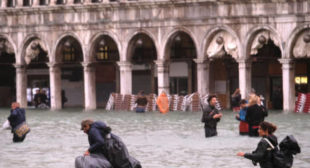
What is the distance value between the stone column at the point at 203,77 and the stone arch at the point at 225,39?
0.44 meters

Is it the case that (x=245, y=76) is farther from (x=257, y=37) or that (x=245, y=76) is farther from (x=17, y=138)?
(x=17, y=138)

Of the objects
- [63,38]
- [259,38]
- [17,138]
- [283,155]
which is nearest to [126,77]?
[63,38]

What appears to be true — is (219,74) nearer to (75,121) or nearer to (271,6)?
(271,6)

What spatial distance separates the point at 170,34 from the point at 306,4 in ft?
25.4

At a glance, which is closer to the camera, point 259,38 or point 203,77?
point 259,38

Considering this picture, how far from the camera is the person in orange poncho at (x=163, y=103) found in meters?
44.0

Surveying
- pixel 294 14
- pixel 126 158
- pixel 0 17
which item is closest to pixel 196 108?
pixel 294 14

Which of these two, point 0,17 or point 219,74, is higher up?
point 0,17

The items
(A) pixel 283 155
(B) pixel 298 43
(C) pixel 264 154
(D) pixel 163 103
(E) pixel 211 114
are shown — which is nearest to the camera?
(A) pixel 283 155

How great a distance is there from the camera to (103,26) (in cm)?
4828

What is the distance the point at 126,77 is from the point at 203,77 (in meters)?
4.59

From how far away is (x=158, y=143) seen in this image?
24.9 m

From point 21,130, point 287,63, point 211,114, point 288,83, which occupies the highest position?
point 287,63

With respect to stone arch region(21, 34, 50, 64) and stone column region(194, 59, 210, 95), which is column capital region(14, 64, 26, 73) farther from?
stone column region(194, 59, 210, 95)
